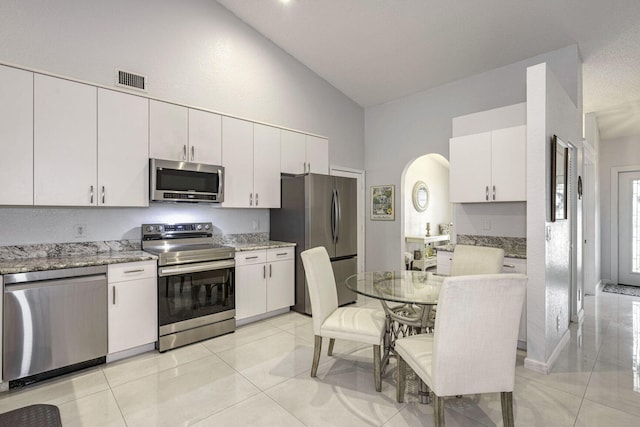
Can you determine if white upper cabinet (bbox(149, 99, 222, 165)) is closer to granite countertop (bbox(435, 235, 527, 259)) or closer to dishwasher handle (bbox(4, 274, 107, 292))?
dishwasher handle (bbox(4, 274, 107, 292))

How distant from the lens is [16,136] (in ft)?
8.33

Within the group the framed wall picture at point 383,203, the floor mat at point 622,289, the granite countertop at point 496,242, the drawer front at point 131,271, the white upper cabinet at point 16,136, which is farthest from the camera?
the framed wall picture at point 383,203

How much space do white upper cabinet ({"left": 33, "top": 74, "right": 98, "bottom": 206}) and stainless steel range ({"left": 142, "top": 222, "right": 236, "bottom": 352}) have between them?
0.78 meters

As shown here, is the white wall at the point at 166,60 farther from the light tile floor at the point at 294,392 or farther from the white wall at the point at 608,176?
the white wall at the point at 608,176

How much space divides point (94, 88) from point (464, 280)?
11.0ft

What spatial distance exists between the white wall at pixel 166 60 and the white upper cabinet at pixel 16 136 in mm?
312

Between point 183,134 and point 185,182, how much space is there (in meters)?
0.53

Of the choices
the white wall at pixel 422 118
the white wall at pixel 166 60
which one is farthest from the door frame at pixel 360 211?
the white wall at pixel 166 60

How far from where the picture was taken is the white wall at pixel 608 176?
228 inches

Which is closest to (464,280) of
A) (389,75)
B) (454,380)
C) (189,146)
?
(454,380)

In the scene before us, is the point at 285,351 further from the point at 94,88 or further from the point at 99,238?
the point at 94,88

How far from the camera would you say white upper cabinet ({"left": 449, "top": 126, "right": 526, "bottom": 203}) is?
126 inches

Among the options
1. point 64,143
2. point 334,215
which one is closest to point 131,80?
point 64,143

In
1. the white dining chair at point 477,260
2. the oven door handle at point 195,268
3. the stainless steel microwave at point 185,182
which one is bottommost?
the oven door handle at point 195,268
